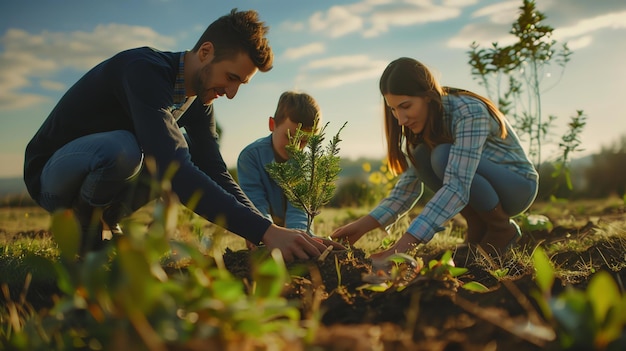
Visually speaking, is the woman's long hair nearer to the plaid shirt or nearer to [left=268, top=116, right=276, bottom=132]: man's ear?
the plaid shirt

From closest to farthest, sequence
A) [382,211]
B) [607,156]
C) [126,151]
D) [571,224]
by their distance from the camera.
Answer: [126,151] < [382,211] < [571,224] < [607,156]

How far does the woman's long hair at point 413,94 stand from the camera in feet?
11.2

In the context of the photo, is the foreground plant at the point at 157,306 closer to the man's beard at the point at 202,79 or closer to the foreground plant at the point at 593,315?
the foreground plant at the point at 593,315

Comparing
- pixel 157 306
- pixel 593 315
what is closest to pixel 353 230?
pixel 593 315

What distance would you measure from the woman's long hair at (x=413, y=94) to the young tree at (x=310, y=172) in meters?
0.86

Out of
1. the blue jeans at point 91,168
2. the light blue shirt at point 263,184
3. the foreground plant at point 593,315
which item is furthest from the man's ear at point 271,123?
the foreground plant at point 593,315

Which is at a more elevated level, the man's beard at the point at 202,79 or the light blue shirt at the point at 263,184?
the man's beard at the point at 202,79

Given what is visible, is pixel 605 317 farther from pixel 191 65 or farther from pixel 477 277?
pixel 191 65

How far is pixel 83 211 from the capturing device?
10.8 ft

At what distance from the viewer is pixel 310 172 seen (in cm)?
279

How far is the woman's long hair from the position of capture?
134 inches

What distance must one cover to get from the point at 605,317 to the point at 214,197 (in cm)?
149

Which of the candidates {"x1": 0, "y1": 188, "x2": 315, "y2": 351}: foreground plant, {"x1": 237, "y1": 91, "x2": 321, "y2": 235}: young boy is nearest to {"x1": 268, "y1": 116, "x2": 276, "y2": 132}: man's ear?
{"x1": 237, "y1": 91, "x2": 321, "y2": 235}: young boy

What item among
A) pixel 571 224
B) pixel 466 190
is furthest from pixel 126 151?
pixel 571 224
